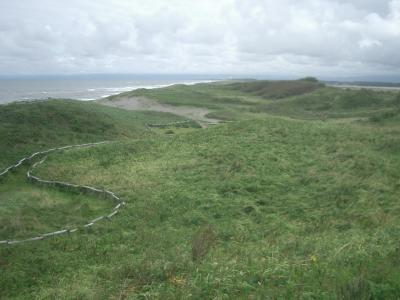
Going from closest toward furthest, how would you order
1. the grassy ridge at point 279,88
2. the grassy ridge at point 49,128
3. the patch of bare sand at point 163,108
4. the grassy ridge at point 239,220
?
1. the grassy ridge at point 239,220
2. the grassy ridge at point 49,128
3. the patch of bare sand at point 163,108
4. the grassy ridge at point 279,88

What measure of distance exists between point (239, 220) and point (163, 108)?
55.9m

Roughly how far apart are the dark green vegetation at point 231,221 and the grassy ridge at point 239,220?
0.04 metres

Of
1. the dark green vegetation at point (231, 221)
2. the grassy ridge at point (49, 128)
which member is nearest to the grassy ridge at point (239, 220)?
the dark green vegetation at point (231, 221)

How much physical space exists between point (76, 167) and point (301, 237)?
14.9m

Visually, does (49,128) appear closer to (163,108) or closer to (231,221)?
(231,221)

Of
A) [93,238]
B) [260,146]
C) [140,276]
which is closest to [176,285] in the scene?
[140,276]

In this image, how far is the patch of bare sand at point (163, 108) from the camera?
5766cm

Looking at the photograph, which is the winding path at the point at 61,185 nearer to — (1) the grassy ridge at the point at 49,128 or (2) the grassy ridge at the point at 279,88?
(1) the grassy ridge at the point at 49,128

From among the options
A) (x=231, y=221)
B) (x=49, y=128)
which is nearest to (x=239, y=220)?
(x=231, y=221)

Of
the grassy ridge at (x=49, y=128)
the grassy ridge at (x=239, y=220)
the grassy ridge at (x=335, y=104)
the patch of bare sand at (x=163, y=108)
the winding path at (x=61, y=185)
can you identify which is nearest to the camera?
the grassy ridge at (x=239, y=220)

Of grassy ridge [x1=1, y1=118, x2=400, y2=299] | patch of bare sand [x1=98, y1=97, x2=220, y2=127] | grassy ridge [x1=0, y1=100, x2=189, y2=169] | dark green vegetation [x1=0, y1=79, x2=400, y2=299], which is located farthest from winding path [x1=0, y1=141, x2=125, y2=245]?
patch of bare sand [x1=98, y1=97, x2=220, y2=127]

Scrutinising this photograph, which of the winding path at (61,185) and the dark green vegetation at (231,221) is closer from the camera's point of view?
the dark green vegetation at (231,221)

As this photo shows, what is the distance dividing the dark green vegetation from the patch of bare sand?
76.4 feet

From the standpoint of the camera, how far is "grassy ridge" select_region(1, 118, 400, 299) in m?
8.77
